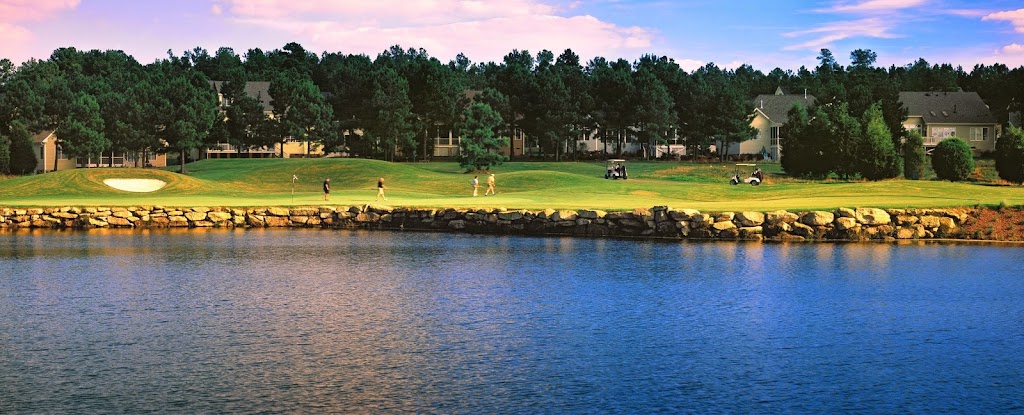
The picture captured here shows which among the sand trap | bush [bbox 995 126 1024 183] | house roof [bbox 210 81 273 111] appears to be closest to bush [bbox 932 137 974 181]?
bush [bbox 995 126 1024 183]

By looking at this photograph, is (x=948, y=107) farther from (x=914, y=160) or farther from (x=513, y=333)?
(x=513, y=333)

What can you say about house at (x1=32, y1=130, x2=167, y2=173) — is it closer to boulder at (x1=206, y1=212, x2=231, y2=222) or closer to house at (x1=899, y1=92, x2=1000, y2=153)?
boulder at (x1=206, y1=212, x2=231, y2=222)

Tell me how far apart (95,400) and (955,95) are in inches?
5591

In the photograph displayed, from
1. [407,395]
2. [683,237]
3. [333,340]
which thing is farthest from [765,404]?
[683,237]

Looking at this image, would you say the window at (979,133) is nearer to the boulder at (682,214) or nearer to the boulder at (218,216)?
the boulder at (682,214)

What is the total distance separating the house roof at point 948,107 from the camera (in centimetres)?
13500

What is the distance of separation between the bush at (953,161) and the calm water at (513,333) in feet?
156

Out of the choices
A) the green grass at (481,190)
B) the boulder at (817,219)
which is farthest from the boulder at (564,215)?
the boulder at (817,219)

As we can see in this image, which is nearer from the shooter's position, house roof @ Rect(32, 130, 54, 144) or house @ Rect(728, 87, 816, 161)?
house roof @ Rect(32, 130, 54, 144)

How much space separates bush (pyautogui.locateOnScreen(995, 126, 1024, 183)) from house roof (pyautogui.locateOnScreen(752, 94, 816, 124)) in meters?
55.9

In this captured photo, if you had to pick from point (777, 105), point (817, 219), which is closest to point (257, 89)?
point (777, 105)

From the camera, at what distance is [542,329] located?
2331cm

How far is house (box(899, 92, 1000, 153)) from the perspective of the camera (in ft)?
442

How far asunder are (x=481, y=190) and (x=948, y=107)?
88.2 metres
